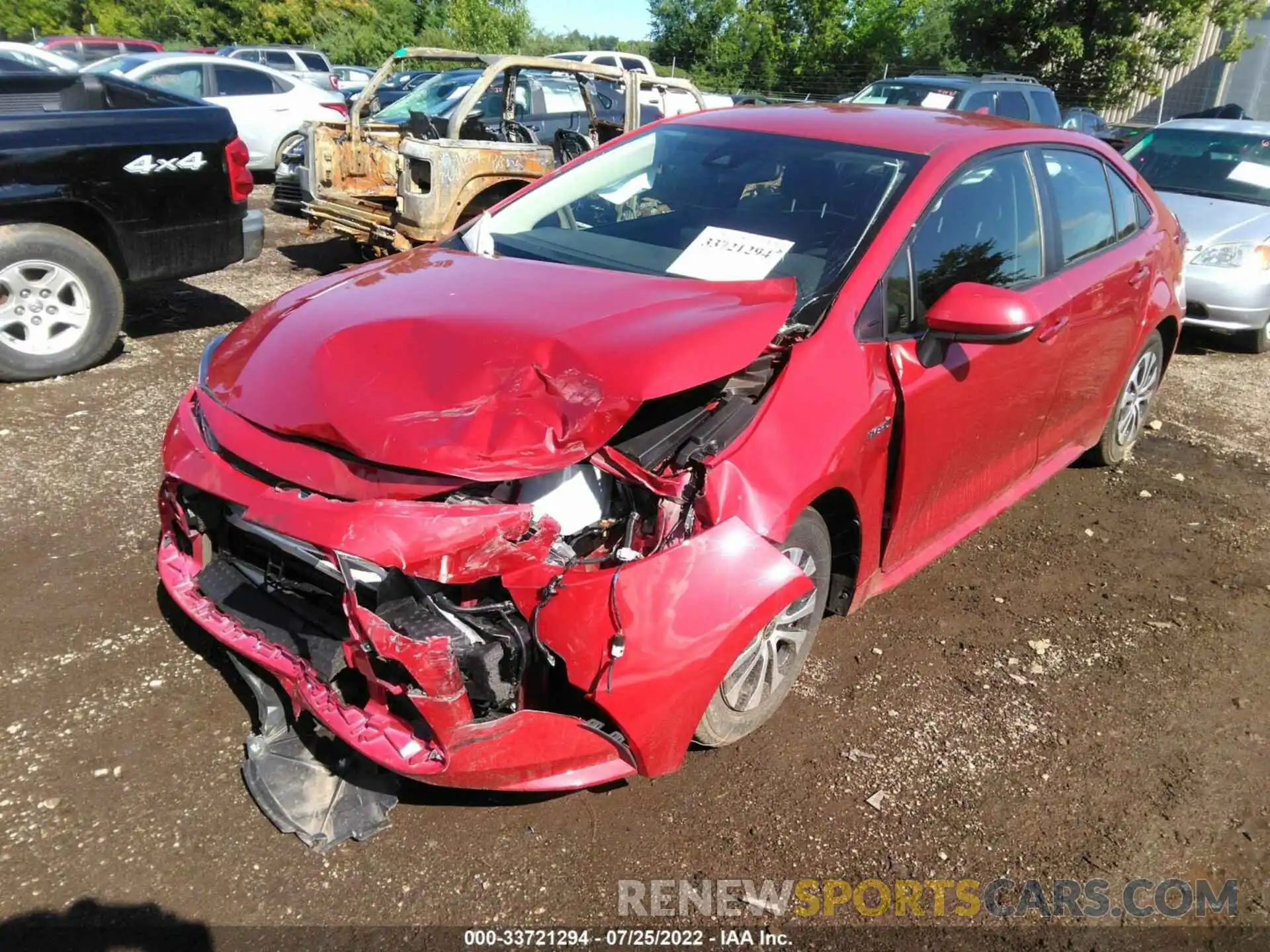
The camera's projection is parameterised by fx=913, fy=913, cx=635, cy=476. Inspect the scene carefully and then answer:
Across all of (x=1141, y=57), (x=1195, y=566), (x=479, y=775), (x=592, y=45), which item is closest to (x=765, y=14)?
(x=1141, y=57)

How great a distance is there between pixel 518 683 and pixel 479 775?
A: 0.23 metres

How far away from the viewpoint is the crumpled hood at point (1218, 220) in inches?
277

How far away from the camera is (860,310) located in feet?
9.12

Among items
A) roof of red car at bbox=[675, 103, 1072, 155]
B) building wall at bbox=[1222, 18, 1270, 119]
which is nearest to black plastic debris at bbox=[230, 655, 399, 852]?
roof of red car at bbox=[675, 103, 1072, 155]

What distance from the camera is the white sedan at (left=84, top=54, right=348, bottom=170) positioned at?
1124 cm

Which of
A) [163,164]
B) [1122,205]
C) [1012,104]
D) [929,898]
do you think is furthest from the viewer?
[1012,104]

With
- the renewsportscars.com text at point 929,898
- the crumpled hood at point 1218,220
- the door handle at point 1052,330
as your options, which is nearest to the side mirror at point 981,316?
the door handle at point 1052,330

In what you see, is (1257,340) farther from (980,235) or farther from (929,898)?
(929,898)

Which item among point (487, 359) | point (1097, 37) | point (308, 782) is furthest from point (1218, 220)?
point (1097, 37)

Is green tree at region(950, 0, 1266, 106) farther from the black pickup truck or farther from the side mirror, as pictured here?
the side mirror

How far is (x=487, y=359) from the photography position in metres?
2.45

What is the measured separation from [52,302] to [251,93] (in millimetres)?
7895

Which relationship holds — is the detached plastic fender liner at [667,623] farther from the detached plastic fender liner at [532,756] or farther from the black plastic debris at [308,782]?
the black plastic debris at [308,782]

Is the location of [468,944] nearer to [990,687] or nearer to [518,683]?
[518,683]
